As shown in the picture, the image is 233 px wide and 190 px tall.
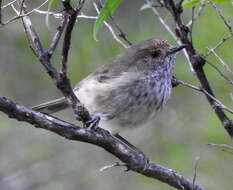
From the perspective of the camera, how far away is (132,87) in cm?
548

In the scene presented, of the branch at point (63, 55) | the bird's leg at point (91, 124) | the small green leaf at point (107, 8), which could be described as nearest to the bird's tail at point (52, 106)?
the bird's leg at point (91, 124)

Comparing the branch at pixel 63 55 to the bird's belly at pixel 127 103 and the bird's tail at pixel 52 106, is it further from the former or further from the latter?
the bird's tail at pixel 52 106

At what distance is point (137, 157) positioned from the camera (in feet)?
14.9

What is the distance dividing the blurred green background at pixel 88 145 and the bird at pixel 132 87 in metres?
1.23

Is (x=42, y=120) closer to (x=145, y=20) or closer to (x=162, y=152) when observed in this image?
(x=162, y=152)

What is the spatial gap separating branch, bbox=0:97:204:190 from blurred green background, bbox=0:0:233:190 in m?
2.34

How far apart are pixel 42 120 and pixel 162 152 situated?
12.1ft

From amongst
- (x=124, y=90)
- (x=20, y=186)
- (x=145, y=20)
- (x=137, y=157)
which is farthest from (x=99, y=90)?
(x=145, y=20)

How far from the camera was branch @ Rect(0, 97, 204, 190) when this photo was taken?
3861 millimetres

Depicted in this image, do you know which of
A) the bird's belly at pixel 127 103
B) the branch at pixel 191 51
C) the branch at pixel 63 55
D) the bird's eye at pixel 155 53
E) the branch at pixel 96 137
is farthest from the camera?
the bird's eye at pixel 155 53

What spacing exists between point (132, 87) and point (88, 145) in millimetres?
2591

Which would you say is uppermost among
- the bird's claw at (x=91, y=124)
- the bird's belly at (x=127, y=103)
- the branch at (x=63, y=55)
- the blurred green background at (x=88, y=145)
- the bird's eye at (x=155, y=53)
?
the branch at (x=63, y=55)

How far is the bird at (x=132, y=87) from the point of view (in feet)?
17.9

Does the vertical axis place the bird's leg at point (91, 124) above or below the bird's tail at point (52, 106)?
above
